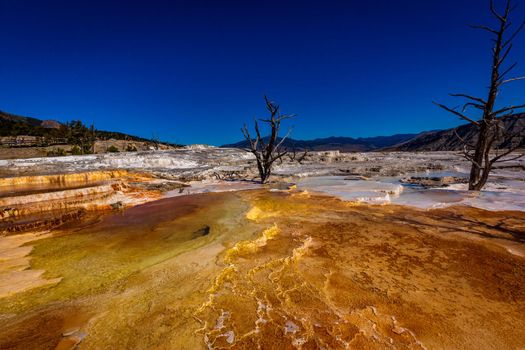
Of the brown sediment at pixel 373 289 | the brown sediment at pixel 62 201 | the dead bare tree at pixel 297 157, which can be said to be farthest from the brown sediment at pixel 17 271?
the dead bare tree at pixel 297 157

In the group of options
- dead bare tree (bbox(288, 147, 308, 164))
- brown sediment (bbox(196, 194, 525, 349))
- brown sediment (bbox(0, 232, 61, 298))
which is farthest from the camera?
dead bare tree (bbox(288, 147, 308, 164))

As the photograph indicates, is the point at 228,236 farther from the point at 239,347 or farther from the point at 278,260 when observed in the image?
the point at 239,347

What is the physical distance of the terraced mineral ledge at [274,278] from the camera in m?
1.90

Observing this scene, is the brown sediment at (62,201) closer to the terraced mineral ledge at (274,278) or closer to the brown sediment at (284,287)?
the terraced mineral ledge at (274,278)

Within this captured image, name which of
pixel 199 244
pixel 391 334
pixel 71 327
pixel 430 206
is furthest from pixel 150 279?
pixel 430 206

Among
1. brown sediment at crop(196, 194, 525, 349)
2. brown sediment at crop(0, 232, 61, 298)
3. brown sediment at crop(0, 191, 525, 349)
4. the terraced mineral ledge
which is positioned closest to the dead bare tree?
the terraced mineral ledge

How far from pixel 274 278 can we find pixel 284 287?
178 mm

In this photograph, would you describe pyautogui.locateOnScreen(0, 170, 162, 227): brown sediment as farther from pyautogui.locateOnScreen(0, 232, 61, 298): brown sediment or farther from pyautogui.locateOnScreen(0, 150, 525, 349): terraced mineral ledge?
pyautogui.locateOnScreen(0, 232, 61, 298): brown sediment

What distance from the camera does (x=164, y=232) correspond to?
4.35 meters

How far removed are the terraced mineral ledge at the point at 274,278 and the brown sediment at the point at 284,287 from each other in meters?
0.01

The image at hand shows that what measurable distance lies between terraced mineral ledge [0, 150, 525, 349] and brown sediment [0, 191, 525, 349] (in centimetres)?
1

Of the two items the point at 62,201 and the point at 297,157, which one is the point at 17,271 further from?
the point at 297,157

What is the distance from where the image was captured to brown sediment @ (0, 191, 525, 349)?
6.20 ft

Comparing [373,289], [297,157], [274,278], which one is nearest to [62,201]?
[274,278]
